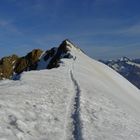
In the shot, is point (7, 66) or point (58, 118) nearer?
point (58, 118)

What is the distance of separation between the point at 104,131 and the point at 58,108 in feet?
15.5

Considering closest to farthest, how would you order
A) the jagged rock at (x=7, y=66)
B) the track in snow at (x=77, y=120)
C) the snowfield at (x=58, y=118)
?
the snowfield at (x=58, y=118) < the track in snow at (x=77, y=120) < the jagged rock at (x=7, y=66)

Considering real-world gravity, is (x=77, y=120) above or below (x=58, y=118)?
below

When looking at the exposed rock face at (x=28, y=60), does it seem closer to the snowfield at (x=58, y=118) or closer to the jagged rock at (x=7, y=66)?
the jagged rock at (x=7, y=66)

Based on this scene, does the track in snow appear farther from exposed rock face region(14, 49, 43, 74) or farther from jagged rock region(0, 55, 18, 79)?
jagged rock region(0, 55, 18, 79)

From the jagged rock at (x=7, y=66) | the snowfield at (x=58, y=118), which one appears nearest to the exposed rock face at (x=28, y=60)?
the jagged rock at (x=7, y=66)

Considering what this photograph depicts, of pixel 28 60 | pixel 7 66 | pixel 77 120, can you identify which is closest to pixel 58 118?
pixel 77 120

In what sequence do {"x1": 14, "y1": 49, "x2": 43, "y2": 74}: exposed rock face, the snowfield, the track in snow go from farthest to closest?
{"x1": 14, "y1": 49, "x2": 43, "y2": 74}: exposed rock face < the track in snow < the snowfield

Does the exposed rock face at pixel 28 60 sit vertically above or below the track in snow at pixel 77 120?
above

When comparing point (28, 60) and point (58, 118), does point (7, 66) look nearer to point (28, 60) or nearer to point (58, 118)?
point (28, 60)

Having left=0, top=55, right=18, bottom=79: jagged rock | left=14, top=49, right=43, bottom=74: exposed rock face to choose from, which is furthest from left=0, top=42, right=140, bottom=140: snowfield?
left=0, top=55, right=18, bottom=79: jagged rock

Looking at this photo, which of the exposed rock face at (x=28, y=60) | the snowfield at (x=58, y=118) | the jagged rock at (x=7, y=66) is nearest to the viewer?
the snowfield at (x=58, y=118)

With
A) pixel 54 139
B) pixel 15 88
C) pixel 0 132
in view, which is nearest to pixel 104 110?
pixel 15 88

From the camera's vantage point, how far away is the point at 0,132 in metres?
14.4
